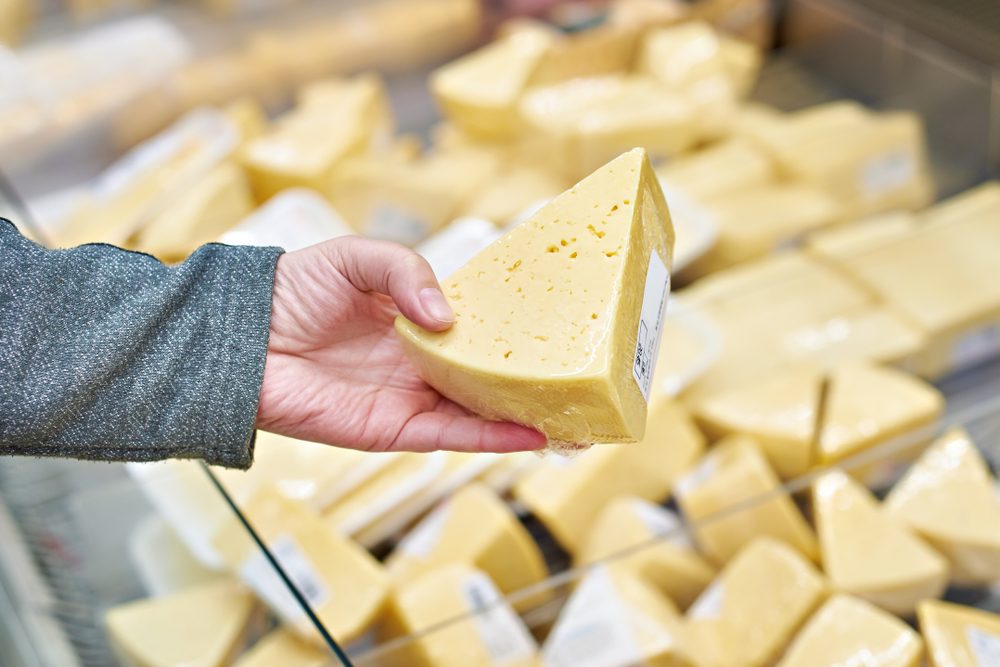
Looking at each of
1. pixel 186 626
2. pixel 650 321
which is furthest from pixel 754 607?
pixel 186 626

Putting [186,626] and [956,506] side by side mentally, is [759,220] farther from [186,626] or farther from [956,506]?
[186,626]

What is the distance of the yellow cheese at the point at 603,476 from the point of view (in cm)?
130

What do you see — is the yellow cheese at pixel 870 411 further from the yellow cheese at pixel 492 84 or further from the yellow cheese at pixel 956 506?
the yellow cheese at pixel 492 84

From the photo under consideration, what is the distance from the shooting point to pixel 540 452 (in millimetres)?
912

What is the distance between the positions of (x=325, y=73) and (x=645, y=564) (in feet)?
4.95

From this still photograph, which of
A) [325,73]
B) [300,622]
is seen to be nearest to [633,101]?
[325,73]

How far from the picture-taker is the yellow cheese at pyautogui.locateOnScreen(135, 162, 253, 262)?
160cm

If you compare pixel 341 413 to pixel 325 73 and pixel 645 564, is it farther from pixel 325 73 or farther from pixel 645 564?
pixel 325 73

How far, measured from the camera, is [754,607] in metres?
1.12

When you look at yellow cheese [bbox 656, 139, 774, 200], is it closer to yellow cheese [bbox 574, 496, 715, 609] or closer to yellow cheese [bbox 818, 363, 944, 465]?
yellow cheese [bbox 818, 363, 944, 465]

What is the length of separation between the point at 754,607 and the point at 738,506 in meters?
0.12

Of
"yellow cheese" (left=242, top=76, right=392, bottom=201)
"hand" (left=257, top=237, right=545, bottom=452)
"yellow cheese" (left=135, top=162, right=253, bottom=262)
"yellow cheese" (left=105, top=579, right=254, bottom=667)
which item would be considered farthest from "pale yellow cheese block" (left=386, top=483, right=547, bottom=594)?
"yellow cheese" (left=242, top=76, right=392, bottom=201)

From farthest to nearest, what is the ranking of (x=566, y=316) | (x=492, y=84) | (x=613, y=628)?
(x=492, y=84), (x=613, y=628), (x=566, y=316)

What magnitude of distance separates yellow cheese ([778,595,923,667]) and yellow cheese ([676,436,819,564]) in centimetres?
13
